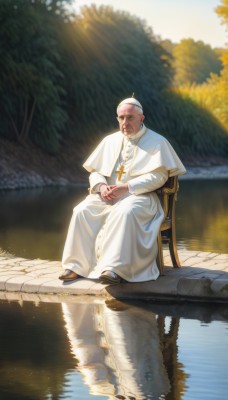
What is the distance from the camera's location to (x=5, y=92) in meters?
26.8

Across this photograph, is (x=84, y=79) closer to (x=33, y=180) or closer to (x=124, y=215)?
(x=33, y=180)

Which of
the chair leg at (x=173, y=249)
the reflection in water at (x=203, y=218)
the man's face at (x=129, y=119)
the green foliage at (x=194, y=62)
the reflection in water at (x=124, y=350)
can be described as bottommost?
the reflection in water at (x=203, y=218)

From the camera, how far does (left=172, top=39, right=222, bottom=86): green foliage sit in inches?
4021

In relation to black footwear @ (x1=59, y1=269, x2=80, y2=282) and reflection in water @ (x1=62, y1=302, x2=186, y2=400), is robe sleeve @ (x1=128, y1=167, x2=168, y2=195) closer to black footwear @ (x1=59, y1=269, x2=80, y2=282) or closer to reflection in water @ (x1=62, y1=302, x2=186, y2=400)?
black footwear @ (x1=59, y1=269, x2=80, y2=282)

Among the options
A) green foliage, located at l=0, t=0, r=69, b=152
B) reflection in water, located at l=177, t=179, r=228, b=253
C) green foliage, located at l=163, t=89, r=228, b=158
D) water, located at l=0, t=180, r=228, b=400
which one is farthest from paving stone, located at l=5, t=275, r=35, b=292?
green foliage, located at l=163, t=89, r=228, b=158

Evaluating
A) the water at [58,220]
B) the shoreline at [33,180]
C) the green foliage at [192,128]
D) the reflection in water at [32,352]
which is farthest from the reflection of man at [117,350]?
the green foliage at [192,128]

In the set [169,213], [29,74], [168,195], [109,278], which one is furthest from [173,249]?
[29,74]

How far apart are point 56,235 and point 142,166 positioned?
4562 millimetres

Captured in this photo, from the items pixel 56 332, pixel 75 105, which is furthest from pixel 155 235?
pixel 75 105

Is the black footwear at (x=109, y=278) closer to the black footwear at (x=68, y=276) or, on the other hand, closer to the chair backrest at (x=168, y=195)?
the black footwear at (x=68, y=276)

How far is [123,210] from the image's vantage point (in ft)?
23.4

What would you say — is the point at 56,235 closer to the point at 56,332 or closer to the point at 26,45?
the point at 56,332

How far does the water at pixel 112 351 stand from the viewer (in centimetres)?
448

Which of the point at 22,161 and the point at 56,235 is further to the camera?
the point at 22,161
